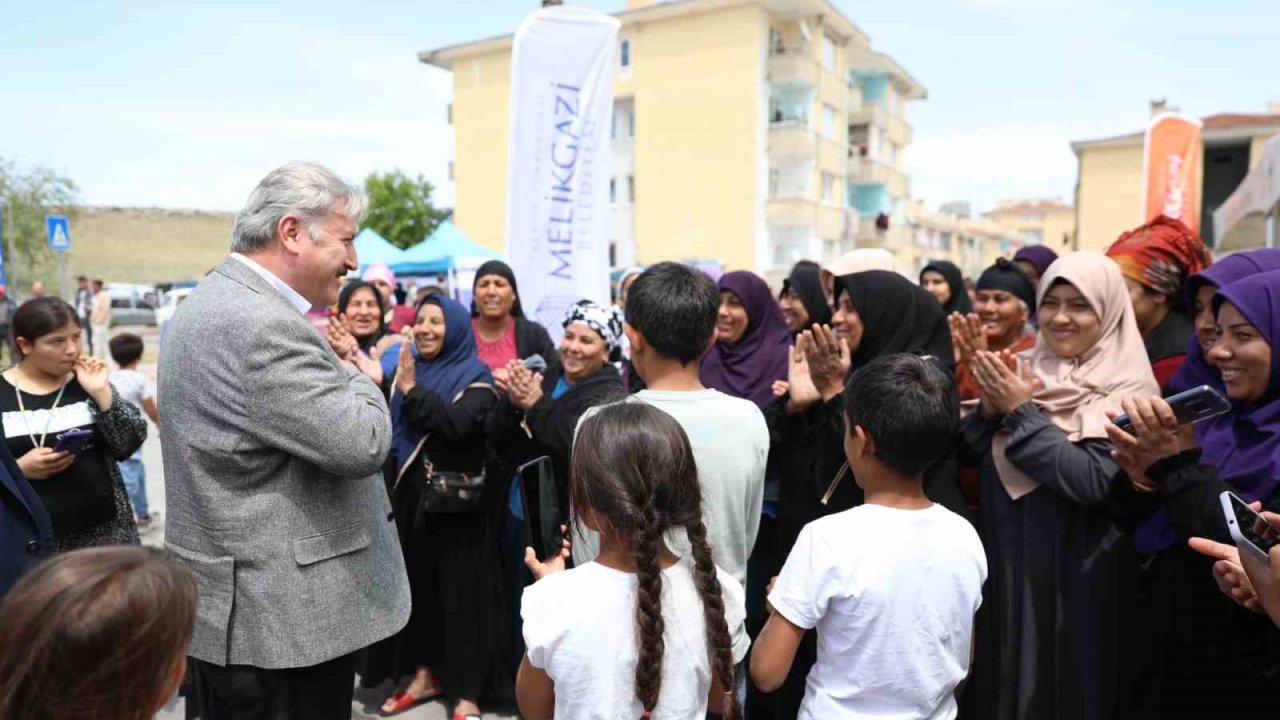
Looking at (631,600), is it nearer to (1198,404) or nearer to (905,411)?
(905,411)

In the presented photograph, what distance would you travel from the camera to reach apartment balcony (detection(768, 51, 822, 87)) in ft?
94.3

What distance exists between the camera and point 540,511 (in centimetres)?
191

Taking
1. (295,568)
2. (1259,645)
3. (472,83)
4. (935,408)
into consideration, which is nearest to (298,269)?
(295,568)

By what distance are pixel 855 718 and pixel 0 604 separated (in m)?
1.60

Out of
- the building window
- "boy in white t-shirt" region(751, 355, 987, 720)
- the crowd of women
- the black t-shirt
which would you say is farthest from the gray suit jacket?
the building window

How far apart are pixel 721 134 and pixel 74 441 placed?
90.7ft

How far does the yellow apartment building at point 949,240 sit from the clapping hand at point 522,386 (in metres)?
31.5

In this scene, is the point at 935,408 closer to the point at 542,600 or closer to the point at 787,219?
the point at 542,600

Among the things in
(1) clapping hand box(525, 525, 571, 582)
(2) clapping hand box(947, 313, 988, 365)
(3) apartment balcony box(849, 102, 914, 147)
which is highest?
Answer: (3) apartment balcony box(849, 102, 914, 147)

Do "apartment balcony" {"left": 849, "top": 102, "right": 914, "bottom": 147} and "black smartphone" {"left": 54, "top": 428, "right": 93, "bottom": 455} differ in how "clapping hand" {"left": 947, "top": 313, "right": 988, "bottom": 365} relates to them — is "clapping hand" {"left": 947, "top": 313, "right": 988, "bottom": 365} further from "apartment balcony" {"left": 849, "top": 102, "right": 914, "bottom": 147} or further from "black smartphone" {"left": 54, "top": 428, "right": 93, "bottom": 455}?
"apartment balcony" {"left": 849, "top": 102, "right": 914, "bottom": 147}

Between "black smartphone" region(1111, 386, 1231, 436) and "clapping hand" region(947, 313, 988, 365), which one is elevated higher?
"clapping hand" region(947, 313, 988, 365)

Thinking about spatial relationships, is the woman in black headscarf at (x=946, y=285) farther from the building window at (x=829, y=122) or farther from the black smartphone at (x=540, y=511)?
the building window at (x=829, y=122)

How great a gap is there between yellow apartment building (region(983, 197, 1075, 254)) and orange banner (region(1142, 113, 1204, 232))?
6815cm

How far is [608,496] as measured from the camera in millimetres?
1665
